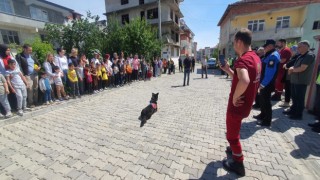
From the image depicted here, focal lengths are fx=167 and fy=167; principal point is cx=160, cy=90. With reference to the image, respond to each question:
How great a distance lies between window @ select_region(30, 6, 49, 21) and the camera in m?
22.2

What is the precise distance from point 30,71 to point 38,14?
23.3 metres

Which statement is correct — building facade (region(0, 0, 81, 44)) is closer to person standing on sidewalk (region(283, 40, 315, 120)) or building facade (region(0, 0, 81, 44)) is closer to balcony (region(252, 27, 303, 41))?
person standing on sidewalk (region(283, 40, 315, 120))

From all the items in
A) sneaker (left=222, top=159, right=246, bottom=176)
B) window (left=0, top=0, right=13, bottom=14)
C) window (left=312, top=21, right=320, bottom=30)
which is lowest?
sneaker (left=222, top=159, right=246, bottom=176)

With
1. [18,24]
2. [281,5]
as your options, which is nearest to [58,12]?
[18,24]

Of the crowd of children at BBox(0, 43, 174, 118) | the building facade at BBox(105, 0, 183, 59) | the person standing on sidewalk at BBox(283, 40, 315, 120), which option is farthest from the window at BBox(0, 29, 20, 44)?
the person standing on sidewalk at BBox(283, 40, 315, 120)

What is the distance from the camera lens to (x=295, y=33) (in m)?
22.1

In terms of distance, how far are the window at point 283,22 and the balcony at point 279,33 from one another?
4.30 ft

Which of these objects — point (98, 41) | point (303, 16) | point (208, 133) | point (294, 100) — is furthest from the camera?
point (303, 16)

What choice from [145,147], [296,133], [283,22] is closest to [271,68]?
[296,133]

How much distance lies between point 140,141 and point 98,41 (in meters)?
13.7

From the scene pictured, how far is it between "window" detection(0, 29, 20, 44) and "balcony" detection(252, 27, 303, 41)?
31767 mm

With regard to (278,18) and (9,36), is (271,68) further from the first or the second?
(9,36)

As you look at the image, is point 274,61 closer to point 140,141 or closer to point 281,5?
point 140,141

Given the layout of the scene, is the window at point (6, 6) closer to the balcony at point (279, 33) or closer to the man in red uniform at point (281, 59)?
the man in red uniform at point (281, 59)
